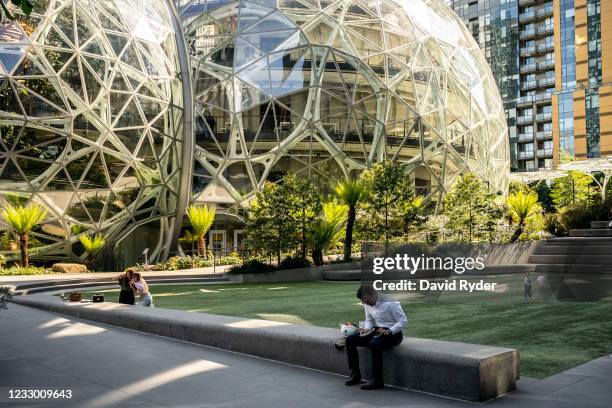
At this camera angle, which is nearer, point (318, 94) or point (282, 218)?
point (282, 218)

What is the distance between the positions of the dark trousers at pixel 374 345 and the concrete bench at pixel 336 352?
0.13 m

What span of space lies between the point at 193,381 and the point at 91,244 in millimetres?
20051

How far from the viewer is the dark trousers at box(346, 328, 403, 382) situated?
6410mm

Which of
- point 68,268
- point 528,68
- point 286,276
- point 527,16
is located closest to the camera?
point 286,276

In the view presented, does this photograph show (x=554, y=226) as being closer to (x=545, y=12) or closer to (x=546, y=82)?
(x=546, y=82)

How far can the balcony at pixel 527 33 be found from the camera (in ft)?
291

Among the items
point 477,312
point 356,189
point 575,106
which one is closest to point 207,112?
point 356,189

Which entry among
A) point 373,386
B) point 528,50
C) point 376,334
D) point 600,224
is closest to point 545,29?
point 528,50

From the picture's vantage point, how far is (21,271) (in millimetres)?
23094

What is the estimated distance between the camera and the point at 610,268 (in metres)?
15.8

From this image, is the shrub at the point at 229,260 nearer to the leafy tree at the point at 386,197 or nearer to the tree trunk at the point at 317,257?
the tree trunk at the point at 317,257

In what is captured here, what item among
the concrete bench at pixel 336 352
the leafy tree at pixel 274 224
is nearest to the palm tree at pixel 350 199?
the leafy tree at pixel 274 224

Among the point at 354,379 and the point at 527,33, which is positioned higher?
the point at 527,33

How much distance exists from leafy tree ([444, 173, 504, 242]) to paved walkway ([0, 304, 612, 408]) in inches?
838
